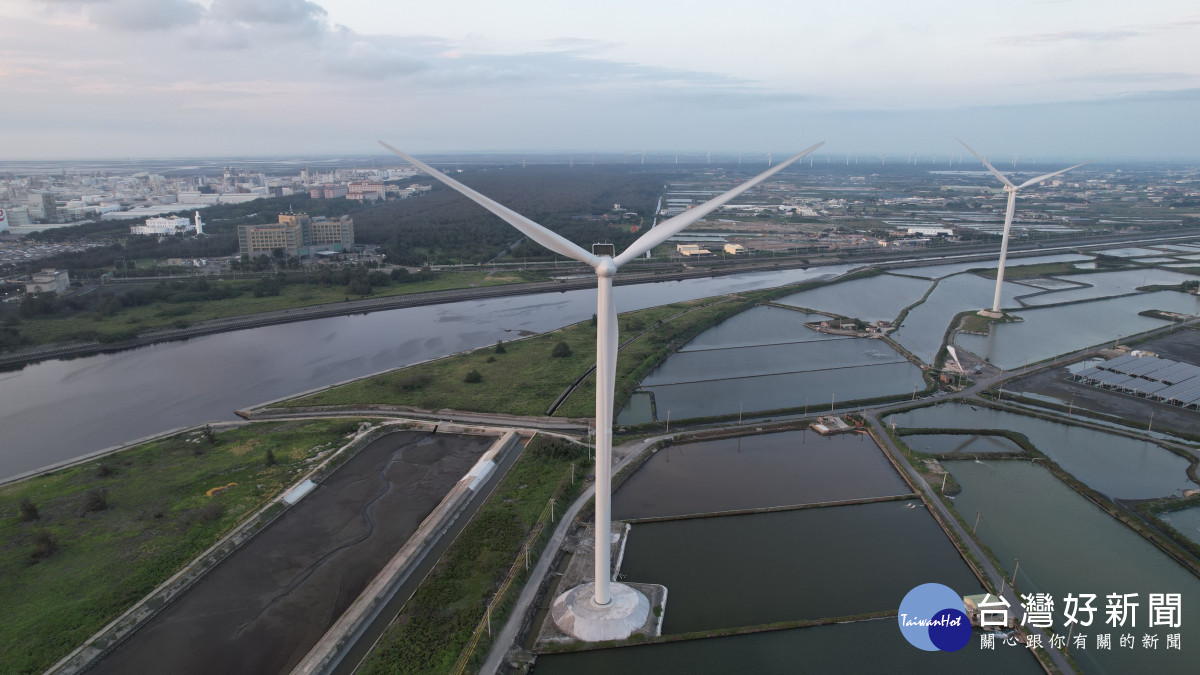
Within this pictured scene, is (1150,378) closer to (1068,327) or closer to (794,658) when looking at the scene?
(1068,327)

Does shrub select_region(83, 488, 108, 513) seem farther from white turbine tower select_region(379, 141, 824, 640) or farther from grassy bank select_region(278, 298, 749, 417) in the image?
white turbine tower select_region(379, 141, 824, 640)

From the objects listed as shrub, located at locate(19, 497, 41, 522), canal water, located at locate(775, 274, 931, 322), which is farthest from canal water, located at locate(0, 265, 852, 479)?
canal water, located at locate(775, 274, 931, 322)

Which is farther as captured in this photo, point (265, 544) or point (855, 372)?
point (855, 372)

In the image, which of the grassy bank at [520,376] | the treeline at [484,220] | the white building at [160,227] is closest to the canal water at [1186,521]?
the grassy bank at [520,376]

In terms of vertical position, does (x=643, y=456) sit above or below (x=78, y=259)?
below

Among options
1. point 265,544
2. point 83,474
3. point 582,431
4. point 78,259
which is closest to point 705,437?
point 582,431

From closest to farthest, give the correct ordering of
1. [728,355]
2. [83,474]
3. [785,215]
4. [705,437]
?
[83,474] → [705,437] → [728,355] → [785,215]

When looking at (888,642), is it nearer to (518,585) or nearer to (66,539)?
(518,585)

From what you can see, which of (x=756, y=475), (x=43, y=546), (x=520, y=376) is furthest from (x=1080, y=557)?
(x=43, y=546)
